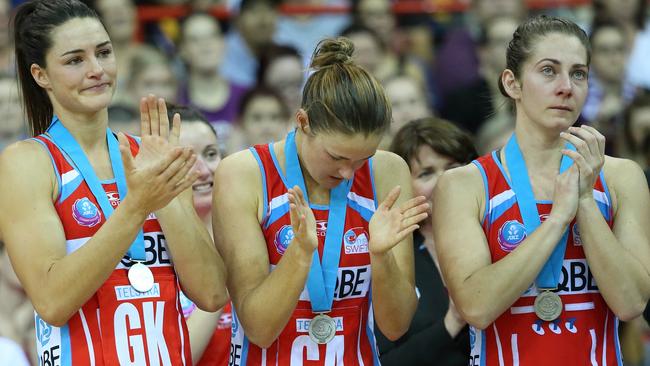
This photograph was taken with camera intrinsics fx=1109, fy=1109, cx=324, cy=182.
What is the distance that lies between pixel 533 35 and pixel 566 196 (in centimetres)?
75

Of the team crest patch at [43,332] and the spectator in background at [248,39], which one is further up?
the spectator in background at [248,39]

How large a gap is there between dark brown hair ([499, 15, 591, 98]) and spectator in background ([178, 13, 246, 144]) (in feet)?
15.3

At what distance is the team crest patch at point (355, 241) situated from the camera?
4.58 m

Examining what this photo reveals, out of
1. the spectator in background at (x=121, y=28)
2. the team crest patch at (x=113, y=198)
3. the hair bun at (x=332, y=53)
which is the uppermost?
the spectator in background at (x=121, y=28)

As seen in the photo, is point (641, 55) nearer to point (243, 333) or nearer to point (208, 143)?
point (208, 143)

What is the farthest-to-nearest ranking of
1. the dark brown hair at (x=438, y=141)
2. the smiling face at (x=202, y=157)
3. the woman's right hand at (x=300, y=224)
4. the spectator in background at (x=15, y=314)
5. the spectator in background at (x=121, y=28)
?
the spectator in background at (x=121, y=28), the spectator in background at (x=15, y=314), the dark brown hair at (x=438, y=141), the smiling face at (x=202, y=157), the woman's right hand at (x=300, y=224)

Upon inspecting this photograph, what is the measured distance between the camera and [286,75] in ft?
30.8

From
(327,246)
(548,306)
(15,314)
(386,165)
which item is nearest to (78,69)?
(327,246)

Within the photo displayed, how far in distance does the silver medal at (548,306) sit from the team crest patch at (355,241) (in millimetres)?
752

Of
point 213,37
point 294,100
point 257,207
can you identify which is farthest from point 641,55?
point 257,207

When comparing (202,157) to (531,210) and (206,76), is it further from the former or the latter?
(206,76)

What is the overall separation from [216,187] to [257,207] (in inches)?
7.8

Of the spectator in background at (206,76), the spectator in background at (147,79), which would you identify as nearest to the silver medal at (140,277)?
the spectator in background at (147,79)

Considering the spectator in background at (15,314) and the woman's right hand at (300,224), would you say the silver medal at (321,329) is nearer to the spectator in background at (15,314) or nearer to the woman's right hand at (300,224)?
the woman's right hand at (300,224)
